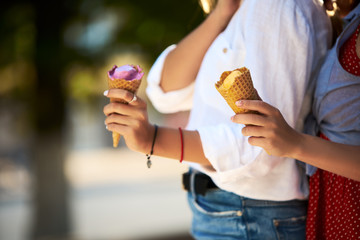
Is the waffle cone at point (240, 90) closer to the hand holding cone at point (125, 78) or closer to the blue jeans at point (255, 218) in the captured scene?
the hand holding cone at point (125, 78)

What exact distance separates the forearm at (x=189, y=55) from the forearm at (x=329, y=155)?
625 millimetres

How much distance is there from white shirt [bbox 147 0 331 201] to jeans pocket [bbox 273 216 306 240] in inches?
3.8

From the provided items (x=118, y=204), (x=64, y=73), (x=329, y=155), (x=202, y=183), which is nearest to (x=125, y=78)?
(x=202, y=183)

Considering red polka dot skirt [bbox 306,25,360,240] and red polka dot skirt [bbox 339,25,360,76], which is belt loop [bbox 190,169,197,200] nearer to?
red polka dot skirt [bbox 306,25,360,240]

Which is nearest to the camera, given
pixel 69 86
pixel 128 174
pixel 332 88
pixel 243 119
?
pixel 243 119

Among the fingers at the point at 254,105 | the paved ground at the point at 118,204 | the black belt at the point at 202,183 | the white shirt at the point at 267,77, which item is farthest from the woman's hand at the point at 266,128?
the paved ground at the point at 118,204

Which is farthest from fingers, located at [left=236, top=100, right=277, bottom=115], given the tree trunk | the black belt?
the tree trunk

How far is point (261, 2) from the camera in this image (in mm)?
1561

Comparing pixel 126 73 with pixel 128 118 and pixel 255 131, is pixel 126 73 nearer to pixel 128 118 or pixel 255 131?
pixel 128 118

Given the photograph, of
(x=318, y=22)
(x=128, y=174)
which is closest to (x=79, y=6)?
(x=318, y=22)

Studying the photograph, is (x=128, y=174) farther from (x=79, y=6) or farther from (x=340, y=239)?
(x=340, y=239)

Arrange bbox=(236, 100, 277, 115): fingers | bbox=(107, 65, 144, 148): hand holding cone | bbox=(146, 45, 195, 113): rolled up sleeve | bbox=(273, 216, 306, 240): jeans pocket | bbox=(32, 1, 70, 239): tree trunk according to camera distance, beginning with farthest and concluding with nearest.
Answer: bbox=(32, 1, 70, 239): tree trunk → bbox=(146, 45, 195, 113): rolled up sleeve → bbox=(273, 216, 306, 240): jeans pocket → bbox=(107, 65, 144, 148): hand holding cone → bbox=(236, 100, 277, 115): fingers

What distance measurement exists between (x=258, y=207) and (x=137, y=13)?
4.53 m

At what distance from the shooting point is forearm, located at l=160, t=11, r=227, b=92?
1776 millimetres
